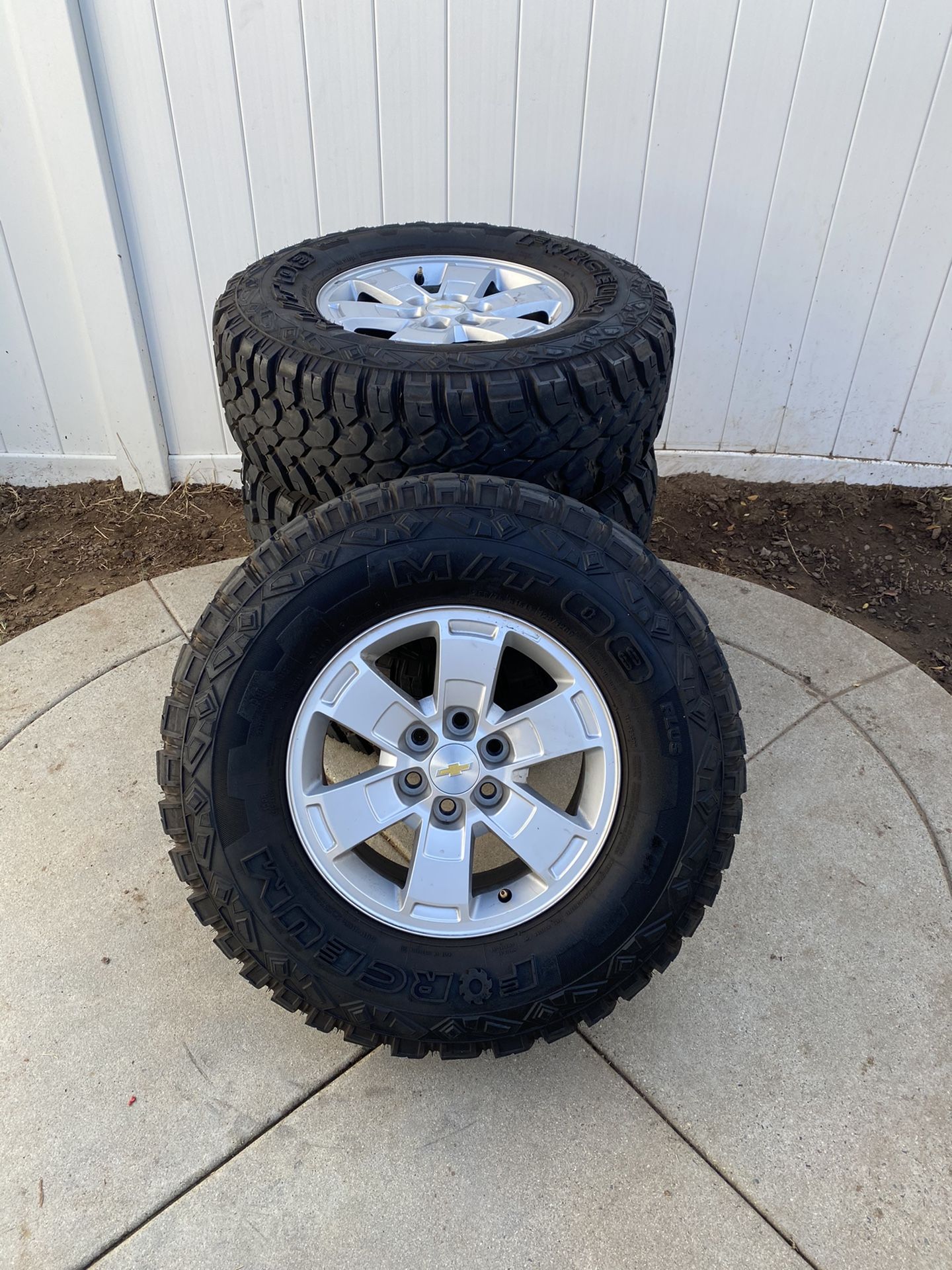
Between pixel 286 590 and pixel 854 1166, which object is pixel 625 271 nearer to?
pixel 286 590

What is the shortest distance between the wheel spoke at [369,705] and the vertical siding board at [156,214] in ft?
8.87

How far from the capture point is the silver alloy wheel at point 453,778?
1.90 metres

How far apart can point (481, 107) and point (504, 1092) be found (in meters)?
3.57

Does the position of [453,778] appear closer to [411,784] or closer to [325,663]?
[411,784]

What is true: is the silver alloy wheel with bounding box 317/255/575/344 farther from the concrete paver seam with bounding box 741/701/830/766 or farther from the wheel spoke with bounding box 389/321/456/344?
the concrete paver seam with bounding box 741/701/830/766

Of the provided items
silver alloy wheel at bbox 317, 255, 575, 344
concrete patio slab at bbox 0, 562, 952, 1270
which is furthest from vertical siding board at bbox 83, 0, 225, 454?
concrete patio slab at bbox 0, 562, 952, 1270

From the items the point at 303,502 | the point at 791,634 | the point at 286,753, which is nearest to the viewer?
the point at 286,753

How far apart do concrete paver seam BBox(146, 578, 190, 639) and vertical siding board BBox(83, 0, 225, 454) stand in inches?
39.7

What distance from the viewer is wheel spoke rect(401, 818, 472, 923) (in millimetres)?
1906

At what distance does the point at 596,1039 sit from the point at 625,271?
2.28m

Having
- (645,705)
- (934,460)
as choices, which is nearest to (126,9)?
(645,705)

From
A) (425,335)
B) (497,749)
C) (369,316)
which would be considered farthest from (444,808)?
(369,316)

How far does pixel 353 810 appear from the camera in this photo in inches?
75.7

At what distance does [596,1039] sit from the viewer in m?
2.04
